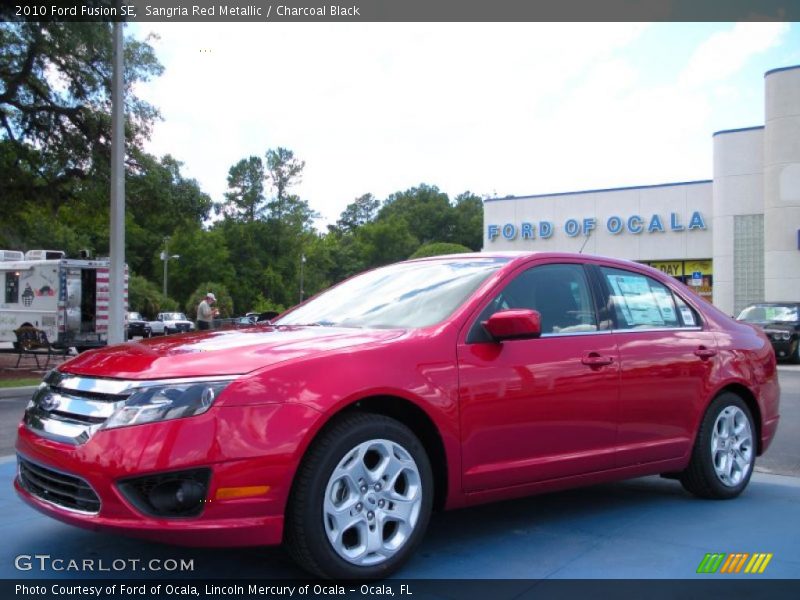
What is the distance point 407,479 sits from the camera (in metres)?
3.83

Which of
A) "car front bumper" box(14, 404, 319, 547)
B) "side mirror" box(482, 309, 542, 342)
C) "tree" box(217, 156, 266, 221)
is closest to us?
"car front bumper" box(14, 404, 319, 547)

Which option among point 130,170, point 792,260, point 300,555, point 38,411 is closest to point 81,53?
point 130,170

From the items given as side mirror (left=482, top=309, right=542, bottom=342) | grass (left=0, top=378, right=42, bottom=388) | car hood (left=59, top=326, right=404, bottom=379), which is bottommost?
grass (left=0, top=378, right=42, bottom=388)

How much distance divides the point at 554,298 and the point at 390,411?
1382 millimetres

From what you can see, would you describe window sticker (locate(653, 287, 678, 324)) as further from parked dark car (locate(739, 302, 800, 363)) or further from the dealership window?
parked dark car (locate(739, 302, 800, 363))

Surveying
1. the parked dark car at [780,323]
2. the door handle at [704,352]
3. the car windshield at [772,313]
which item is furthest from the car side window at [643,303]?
the car windshield at [772,313]

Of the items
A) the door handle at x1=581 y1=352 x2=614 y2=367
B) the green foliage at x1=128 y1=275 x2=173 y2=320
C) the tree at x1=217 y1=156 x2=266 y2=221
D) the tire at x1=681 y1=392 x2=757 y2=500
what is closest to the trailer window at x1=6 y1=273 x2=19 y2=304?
the tire at x1=681 y1=392 x2=757 y2=500

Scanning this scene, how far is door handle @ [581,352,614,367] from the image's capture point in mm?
4605

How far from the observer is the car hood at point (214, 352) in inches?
138

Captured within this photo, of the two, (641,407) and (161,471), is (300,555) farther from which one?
(641,407)

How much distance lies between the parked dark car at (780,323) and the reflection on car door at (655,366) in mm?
15495

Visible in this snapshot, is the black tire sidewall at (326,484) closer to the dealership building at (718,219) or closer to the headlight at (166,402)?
the headlight at (166,402)

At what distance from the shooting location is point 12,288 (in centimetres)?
2331

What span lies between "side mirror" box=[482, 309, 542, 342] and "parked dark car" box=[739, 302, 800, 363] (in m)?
17.2
